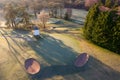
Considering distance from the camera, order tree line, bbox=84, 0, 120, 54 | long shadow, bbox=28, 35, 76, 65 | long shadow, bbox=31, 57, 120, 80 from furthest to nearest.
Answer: tree line, bbox=84, 0, 120, 54, long shadow, bbox=28, 35, 76, 65, long shadow, bbox=31, 57, 120, 80

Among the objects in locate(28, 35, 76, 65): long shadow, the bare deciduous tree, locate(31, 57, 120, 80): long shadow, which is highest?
the bare deciduous tree

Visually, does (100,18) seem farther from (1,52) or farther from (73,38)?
(1,52)

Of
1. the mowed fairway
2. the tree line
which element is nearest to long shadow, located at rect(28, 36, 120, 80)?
the mowed fairway

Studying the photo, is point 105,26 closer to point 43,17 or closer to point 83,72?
point 83,72

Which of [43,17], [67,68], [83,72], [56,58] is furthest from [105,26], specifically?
[43,17]

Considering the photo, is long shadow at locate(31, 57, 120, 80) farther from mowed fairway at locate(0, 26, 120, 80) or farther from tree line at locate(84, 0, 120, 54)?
tree line at locate(84, 0, 120, 54)

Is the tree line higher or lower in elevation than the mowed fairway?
higher

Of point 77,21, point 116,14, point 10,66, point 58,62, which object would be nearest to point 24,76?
point 10,66

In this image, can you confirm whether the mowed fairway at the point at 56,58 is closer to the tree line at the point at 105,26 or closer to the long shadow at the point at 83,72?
the long shadow at the point at 83,72

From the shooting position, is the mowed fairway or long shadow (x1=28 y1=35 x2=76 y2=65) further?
long shadow (x1=28 y1=35 x2=76 y2=65)
